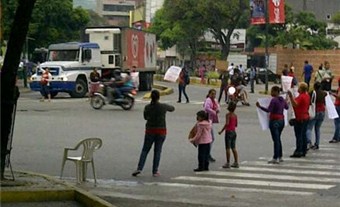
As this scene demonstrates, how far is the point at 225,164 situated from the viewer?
17.1m

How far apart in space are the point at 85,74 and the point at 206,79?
946 inches

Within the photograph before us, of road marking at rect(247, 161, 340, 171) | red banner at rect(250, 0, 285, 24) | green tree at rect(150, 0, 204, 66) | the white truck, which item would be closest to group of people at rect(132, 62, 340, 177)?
road marking at rect(247, 161, 340, 171)

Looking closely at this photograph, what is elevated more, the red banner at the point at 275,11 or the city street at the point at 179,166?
the red banner at the point at 275,11

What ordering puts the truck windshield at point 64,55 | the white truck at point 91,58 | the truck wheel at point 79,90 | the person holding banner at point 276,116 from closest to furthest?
the person holding banner at point 276,116
the white truck at point 91,58
the truck wheel at point 79,90
the truck windshield at point 64,55

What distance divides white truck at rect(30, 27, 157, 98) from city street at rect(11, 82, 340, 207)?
43.4 feet

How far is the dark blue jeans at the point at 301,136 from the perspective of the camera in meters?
18.6

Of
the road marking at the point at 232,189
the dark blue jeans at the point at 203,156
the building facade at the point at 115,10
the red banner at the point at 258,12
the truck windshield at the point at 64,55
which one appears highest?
the building facade at the point at 115,10

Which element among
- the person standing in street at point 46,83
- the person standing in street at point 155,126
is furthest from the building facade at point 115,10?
the person standing in street at point 155,126

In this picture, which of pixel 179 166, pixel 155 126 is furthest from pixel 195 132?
pixel 155 126

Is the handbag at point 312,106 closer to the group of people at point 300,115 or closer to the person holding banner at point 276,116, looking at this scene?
the group of people at point 300,115

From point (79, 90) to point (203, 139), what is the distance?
26.5m

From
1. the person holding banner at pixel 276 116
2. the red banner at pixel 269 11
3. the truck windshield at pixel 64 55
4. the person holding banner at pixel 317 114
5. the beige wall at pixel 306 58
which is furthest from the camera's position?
the beige wall at pixel 306 58

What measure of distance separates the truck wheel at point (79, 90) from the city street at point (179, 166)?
13.5m

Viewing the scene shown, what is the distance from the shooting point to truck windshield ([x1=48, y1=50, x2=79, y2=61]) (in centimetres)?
4253
